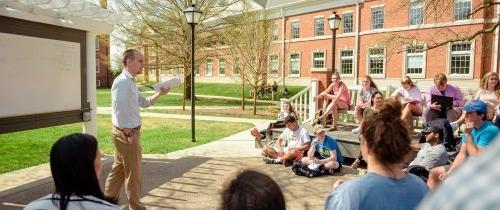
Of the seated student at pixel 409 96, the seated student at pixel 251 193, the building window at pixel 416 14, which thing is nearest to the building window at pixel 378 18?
the building window at pixel 416 14

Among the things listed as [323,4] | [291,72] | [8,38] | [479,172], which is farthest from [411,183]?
[291,72]

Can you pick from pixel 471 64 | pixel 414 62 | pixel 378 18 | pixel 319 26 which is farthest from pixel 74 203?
pixel 319 26

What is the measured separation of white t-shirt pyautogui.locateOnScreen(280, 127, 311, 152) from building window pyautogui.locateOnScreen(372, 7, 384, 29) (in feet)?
80.4


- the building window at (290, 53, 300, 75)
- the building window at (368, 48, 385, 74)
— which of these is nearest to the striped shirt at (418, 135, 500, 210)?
the building window at (368, 48, 385, 74)

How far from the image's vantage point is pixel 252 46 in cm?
2166

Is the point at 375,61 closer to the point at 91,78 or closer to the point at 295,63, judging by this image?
the point at 295,63

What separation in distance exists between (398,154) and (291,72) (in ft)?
121

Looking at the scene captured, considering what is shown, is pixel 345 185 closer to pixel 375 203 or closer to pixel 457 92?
pixel 375 203

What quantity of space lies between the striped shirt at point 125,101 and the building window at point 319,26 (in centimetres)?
3167

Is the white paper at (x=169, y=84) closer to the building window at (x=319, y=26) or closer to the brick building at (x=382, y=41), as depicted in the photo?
the brick building at (x=382, y=41)

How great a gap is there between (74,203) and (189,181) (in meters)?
5.02

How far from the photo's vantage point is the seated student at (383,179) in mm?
2121

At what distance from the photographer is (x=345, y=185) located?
219cm

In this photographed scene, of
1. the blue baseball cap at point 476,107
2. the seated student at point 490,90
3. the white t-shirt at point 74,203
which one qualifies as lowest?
the white t-shirt at point 74,203
